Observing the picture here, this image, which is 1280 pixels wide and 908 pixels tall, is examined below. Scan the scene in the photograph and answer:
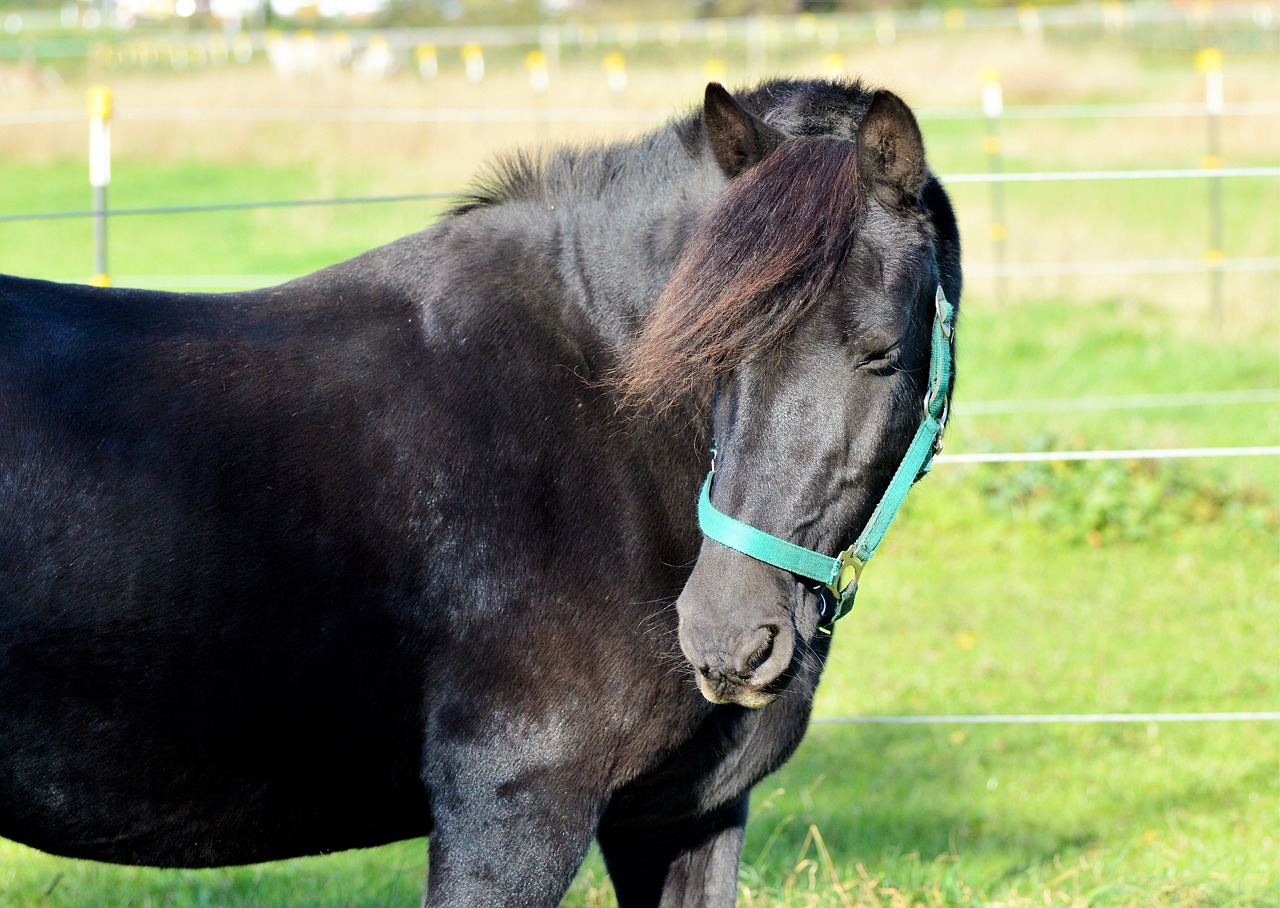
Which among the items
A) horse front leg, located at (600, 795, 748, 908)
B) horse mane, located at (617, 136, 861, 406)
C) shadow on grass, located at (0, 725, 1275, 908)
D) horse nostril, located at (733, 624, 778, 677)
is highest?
horse mane, located at (617, 136, 861, 406)

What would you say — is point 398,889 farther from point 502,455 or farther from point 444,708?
point 502,455

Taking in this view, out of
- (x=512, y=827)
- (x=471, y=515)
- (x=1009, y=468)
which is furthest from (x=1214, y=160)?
(x=512, y=827)

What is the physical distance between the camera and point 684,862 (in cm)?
261

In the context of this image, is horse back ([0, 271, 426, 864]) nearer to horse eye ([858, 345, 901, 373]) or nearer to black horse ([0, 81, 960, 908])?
black horse ([0, 81, 960, 908])

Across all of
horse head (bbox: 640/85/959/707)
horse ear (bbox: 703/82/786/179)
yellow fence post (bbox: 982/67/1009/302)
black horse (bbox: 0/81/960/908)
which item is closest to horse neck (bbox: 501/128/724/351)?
black horse (bbox: 0/81/960/908)

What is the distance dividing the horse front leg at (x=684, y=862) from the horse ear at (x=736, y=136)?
1297 millimetres

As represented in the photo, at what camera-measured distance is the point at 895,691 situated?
16.1ft

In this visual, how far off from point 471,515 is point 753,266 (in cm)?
69

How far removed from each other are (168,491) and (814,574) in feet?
3.69

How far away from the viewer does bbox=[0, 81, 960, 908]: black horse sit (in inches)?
80.4

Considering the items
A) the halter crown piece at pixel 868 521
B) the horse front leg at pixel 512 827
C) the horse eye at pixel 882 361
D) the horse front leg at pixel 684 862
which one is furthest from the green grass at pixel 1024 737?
the horse eye at pixel 882 361

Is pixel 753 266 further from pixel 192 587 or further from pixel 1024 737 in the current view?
pixel 1024 737

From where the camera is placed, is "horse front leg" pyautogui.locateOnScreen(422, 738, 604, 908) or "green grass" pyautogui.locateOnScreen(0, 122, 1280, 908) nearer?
"horse front leg" pyautogui.locateOnScreen(422, 738, 604, 908)

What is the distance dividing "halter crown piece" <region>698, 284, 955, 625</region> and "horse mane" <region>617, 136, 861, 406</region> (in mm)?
217
